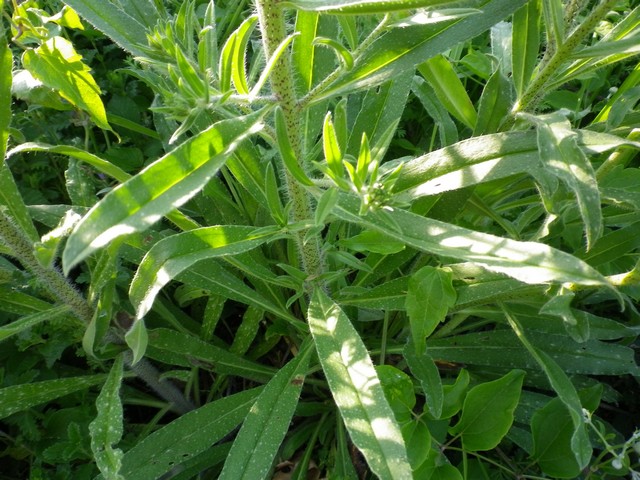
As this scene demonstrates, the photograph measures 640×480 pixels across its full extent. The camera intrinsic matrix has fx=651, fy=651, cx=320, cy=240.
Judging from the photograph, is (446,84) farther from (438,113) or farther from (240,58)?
(240,58)

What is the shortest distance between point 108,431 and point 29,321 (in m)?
0.33

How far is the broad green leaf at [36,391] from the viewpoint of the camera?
163cm

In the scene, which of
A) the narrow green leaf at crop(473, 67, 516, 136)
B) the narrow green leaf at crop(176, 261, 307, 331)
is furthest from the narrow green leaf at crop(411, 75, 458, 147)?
the narrow green leaf at crop(176, 261, 307, 331)

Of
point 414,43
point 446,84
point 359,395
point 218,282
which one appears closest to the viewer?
point 359,395

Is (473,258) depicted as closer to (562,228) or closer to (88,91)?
(562,228)

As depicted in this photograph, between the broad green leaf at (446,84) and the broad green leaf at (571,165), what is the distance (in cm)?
41

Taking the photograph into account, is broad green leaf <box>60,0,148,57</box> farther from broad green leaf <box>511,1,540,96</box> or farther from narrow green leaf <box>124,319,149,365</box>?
broad green leaf <box>511,1,540,96</box>

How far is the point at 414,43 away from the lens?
135 centimetres

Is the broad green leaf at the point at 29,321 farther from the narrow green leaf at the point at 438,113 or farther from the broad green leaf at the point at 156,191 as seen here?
the narrow green leaf at the point at 438,113

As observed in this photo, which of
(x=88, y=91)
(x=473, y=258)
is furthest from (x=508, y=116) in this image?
(x=88, y=91)

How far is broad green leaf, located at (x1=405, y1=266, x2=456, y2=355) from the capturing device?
1368 millimetres

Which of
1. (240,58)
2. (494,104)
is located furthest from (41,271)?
(494,104)

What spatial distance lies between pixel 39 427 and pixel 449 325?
120cm

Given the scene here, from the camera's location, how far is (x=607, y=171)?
143 cm
